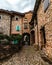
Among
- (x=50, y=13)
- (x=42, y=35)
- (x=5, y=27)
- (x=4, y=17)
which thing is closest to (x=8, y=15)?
(x=4, y=17)

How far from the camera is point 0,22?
24203 mm

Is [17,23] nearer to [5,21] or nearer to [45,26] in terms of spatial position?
[5,21]

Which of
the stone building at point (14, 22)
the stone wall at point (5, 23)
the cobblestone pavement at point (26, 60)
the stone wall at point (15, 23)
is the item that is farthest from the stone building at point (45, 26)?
the stone wall at point (15, 23)

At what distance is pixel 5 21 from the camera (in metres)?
24.3

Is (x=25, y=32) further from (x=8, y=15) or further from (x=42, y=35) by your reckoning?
(x=42, y=35)

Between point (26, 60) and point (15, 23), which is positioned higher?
point (15, 23)

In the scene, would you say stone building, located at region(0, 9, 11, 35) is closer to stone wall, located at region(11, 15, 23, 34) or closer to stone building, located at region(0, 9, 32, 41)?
stone building, located at region(0, 9, 32, 41)

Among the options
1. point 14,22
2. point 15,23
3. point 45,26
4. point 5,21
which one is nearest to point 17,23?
point 15,23

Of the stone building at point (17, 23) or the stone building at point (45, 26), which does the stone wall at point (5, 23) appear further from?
the stone building at point (45, 26)

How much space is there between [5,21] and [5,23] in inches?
17.0

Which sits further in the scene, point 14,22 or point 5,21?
point 14,22

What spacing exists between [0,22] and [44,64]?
17.5 metres

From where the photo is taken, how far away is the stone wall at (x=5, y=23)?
23878mm

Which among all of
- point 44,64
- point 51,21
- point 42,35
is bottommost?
point 44,64
